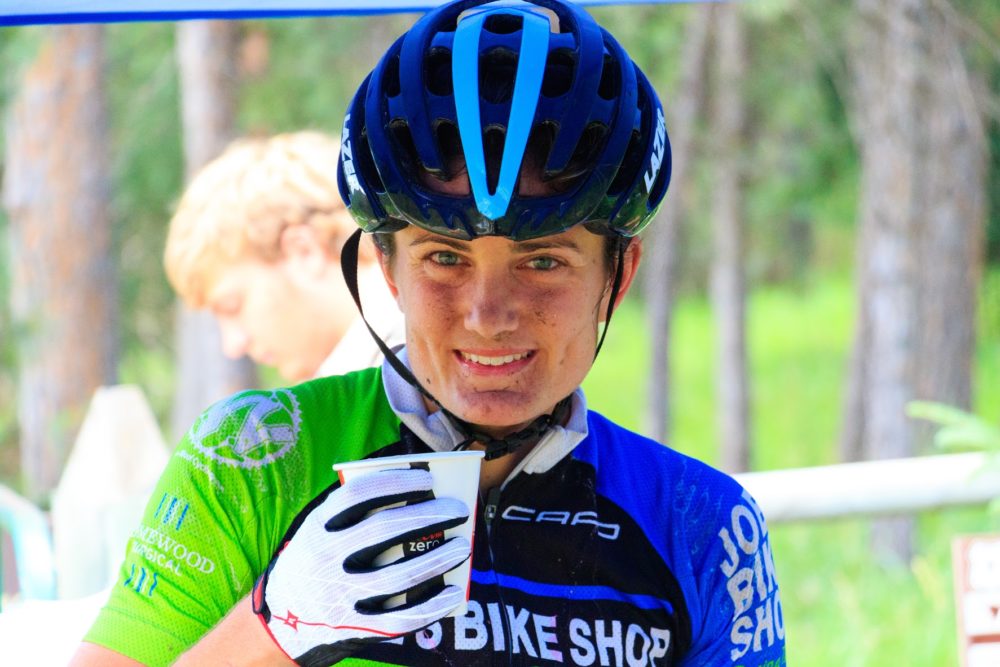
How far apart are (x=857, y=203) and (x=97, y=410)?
33.3ft

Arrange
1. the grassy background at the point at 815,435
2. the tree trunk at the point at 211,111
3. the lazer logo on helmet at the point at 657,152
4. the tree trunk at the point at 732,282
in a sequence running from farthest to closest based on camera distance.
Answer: the tree trunk at the point at 732,282 < the tree trunk at the point at 211,111 < the grassy background at the point at 815,435 < the lazer logo on helmet at the point at 657,152

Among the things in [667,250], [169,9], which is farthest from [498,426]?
[667,250]

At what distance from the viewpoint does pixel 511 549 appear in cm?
187

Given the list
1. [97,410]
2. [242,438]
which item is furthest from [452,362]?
[97,410]

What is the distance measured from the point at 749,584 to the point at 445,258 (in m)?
0.67

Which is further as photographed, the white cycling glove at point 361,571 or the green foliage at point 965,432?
the green foliage at point 965,432

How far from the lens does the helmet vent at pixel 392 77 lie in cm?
195

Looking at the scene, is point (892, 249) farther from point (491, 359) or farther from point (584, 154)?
point (491, 359)

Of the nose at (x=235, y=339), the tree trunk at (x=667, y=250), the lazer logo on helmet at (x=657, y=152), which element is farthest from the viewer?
the tree trunk at (x=667, y=250)

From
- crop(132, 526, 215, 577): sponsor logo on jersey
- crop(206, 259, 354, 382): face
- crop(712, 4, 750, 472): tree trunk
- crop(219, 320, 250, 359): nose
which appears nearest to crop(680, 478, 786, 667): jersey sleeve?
crop(132, 526, 215, 577): sponsor logo on jersey

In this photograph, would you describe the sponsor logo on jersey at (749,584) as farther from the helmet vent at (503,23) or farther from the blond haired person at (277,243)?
the blond haired person at (277,243)

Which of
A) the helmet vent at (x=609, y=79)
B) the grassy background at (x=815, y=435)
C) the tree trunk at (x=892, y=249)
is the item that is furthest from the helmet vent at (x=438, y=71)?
the tree trunk at (x=892, y=249)

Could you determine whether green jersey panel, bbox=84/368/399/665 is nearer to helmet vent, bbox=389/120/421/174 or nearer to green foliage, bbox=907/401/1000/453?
helmet vent, bbox=389/120/421/174

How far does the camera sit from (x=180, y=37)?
33.0ft
